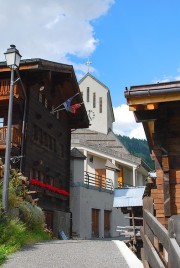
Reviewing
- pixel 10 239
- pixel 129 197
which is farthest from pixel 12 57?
pixel 129 197

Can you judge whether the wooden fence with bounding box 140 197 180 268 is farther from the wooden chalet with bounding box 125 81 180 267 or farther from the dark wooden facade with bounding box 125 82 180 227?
the dark wooden facade with bounding box 125 82 180 227

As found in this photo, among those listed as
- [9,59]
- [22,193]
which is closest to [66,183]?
[22,193]

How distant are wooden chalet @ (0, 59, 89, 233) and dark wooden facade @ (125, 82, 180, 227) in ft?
40.8

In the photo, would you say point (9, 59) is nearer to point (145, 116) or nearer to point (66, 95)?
point (145, 116)

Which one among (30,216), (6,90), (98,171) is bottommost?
(30,216)

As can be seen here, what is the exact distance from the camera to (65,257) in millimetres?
9500

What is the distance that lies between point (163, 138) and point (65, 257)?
14.1 ft

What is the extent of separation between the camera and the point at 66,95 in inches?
1055

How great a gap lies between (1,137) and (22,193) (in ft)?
13.1

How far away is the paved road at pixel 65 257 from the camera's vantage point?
8.53 metres

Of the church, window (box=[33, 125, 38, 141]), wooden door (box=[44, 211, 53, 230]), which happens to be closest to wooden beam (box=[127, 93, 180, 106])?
window (box=[33, 125, 38, 141])

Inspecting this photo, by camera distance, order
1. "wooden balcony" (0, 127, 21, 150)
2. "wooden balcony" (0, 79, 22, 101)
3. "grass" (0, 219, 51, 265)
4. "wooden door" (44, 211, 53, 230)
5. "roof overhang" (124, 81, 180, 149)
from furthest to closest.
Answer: "wooden door" (44, 211, 53, 230), "wooden balcony" (0, 79, 22, 101), "wooden balcony" (0, 127, 21, 150), "grass" (0, 219, 51, 265), "roof overhang" (124, 81, 180, 149)

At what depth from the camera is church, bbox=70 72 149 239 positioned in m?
27.2

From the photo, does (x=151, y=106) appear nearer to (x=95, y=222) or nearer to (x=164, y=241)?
(x=164, y=241)
